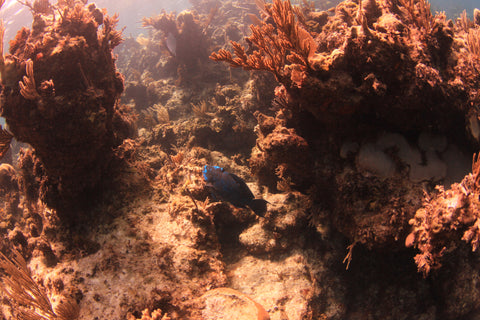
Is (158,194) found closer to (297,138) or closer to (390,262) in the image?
(297,138)

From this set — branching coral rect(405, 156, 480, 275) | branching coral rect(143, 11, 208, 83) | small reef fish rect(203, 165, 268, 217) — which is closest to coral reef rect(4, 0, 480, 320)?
branching coral rect(405, 156, 480, 275)

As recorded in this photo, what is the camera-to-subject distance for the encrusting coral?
2.84m

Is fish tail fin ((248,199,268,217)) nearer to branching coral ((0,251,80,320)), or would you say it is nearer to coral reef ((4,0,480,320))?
coral reef ((4,0,480,320))

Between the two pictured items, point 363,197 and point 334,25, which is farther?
point 334,25

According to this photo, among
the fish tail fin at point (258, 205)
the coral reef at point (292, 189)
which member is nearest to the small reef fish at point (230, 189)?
the fish tail fin at point (258, 205)

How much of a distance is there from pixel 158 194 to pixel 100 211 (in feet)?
2.78

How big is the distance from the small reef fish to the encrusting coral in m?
1.61

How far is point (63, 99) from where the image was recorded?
2.90 m

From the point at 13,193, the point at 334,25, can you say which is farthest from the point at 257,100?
the point at 13,193

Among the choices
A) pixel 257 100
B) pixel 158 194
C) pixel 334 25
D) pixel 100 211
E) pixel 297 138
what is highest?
pixel 334 25

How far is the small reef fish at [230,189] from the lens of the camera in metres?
2.91

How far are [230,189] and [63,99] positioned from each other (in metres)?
2.32

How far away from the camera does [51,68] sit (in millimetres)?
3018

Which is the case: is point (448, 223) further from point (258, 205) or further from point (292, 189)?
point (292, 189)
